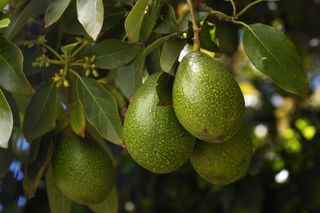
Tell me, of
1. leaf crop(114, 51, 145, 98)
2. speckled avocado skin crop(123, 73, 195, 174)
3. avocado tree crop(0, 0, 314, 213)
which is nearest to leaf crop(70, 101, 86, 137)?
avocado tree crop(0, 0, 314, 213)

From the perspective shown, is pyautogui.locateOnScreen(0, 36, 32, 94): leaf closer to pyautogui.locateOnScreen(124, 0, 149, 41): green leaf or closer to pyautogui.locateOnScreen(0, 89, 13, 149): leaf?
pyautogui.locateOnScreen(0, 89, 13, 149): leaf

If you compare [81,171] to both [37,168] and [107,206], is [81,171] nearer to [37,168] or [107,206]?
[37,168]

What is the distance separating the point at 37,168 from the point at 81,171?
3.7 inches

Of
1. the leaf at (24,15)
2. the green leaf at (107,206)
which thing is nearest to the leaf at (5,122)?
the leaf at (24,15)

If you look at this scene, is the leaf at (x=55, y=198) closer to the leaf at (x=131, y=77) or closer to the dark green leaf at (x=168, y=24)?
the leaf at (x=131, y=77)

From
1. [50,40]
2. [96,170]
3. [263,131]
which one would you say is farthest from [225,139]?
[263,131]

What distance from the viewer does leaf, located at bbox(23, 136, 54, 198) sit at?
4.80ft

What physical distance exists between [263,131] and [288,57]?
1.42 m

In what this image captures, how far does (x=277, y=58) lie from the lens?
4.24 ft

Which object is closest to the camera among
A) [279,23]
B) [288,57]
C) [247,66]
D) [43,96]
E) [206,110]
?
[206,110]

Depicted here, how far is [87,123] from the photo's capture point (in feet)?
5.03

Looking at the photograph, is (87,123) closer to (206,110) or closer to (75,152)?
(75,152)

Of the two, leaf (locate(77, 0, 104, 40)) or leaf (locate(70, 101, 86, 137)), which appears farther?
leaf (locate(70, 101, 86, 137))

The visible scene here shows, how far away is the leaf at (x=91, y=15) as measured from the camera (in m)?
1.23
